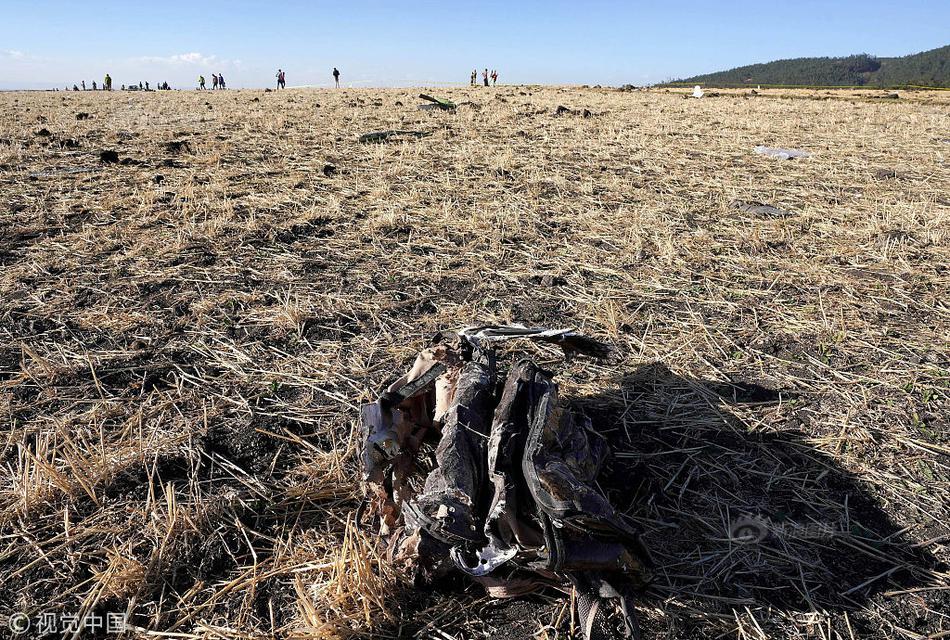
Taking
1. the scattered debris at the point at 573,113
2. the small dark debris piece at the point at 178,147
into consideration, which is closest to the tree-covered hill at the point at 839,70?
the scattered debris at the point at 573,113

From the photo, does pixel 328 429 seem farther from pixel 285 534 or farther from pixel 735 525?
pixel 735 525

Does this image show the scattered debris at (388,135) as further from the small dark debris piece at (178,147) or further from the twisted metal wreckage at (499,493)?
the twisted metal wreckage at (499,493)

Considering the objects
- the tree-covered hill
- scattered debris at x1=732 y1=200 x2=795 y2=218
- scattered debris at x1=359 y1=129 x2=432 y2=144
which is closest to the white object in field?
scattered debris at x1=732 y1=200 x2=795 y2=218

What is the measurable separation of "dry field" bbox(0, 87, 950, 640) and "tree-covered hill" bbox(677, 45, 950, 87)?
161597 millimetres

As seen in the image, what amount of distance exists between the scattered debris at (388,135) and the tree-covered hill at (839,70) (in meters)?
156

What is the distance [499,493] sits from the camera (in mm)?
1778

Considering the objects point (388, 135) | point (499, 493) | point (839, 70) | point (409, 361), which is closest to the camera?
point (499, 493)

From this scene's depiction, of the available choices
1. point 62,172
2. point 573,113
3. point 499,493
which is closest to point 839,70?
point 573,113

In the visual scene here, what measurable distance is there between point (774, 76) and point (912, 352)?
19743 centimetres

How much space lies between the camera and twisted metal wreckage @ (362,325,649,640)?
170 centimetres

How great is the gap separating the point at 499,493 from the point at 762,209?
5604 mm

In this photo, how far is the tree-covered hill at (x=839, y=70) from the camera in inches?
5837

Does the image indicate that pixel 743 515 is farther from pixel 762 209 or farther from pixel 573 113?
pixel 573 113

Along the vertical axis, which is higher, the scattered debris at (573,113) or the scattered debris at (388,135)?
the scattered debris at (573,113)
